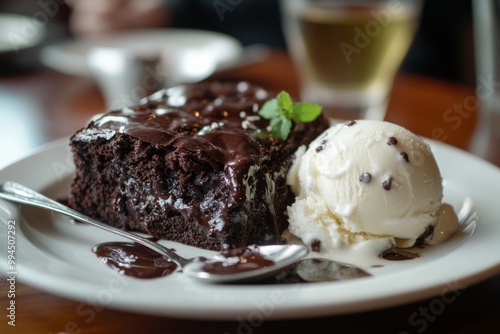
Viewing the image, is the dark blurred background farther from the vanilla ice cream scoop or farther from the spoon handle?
the vanilla ice cream scoop

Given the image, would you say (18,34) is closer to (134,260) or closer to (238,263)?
(134,260)

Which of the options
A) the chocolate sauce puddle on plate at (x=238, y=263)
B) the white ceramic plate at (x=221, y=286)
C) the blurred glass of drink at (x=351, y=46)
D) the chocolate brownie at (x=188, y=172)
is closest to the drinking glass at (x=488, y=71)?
the blurred glass of drink at (x=351, y=46)

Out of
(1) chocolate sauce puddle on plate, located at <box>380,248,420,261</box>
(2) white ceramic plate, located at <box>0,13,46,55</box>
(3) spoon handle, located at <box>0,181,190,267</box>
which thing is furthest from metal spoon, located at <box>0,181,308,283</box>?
(2) white ceramic plate, located at <box>0,13,46,55</box>

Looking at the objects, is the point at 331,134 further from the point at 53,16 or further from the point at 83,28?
the point at 53,16

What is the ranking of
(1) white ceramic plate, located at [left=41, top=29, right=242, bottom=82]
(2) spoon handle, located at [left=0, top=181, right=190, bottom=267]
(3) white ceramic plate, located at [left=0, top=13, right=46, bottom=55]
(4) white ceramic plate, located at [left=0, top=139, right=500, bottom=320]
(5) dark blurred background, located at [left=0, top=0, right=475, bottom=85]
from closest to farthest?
(4) white ceramic plate, located at [left=0, top=139, right=500, bottom=320], (2) spoon handle, located at [left=0, top=181, right=190, bottom=267], (1) white ceramic plate, located at [left=41, top=29, right=242, bottom=82], (3) white ceramic plate, located at [left=0, top=13, right=46, bottom=55], (5) dark blurred background, located at [left=0, top=0, right=475, bottom=85]

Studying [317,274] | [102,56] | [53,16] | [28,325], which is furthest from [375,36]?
[53,16]
